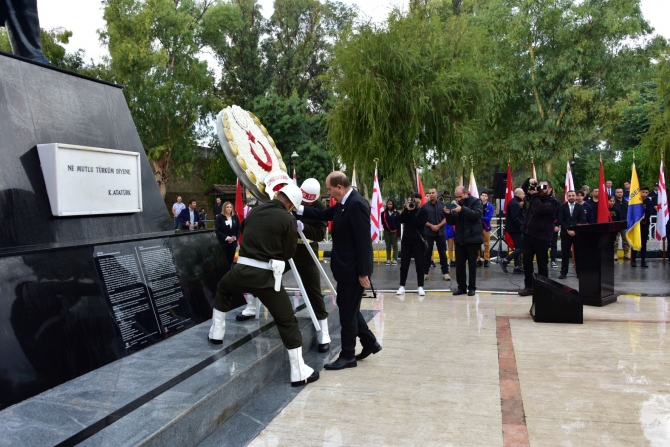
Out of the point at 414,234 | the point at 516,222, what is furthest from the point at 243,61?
the point at 414,234

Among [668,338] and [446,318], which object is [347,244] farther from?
[668,338]

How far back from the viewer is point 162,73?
3331cm

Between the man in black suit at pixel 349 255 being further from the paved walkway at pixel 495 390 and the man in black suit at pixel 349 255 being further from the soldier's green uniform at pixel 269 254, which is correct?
the soldier's green uniform at pixel 269 254

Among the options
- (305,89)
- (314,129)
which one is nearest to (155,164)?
(314,129)

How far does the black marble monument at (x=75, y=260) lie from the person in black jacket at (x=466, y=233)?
4.58 m

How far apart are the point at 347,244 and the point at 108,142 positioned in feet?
9.23

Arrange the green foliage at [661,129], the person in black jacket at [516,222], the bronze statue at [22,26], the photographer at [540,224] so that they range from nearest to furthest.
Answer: the bronze statue at [22,26]
the photographer at [540,224]
the person in black jacket at [516,222]
the green foliage at [661,129]

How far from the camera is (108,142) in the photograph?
19.5 feet

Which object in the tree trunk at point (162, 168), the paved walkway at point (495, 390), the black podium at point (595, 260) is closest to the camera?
the paved walkway at point (495, 390)

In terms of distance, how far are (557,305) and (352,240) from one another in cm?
350

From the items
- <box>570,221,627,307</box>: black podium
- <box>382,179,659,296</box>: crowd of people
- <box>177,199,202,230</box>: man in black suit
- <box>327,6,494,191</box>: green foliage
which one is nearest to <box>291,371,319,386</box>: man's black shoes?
<box>382,179,659,296</box>: crowd of people

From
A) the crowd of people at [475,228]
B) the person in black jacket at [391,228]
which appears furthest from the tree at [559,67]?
the crowd of people at [475,228]

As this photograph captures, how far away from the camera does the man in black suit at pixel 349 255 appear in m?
5.22

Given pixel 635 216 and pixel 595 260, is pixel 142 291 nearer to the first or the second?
pixel 595 260
